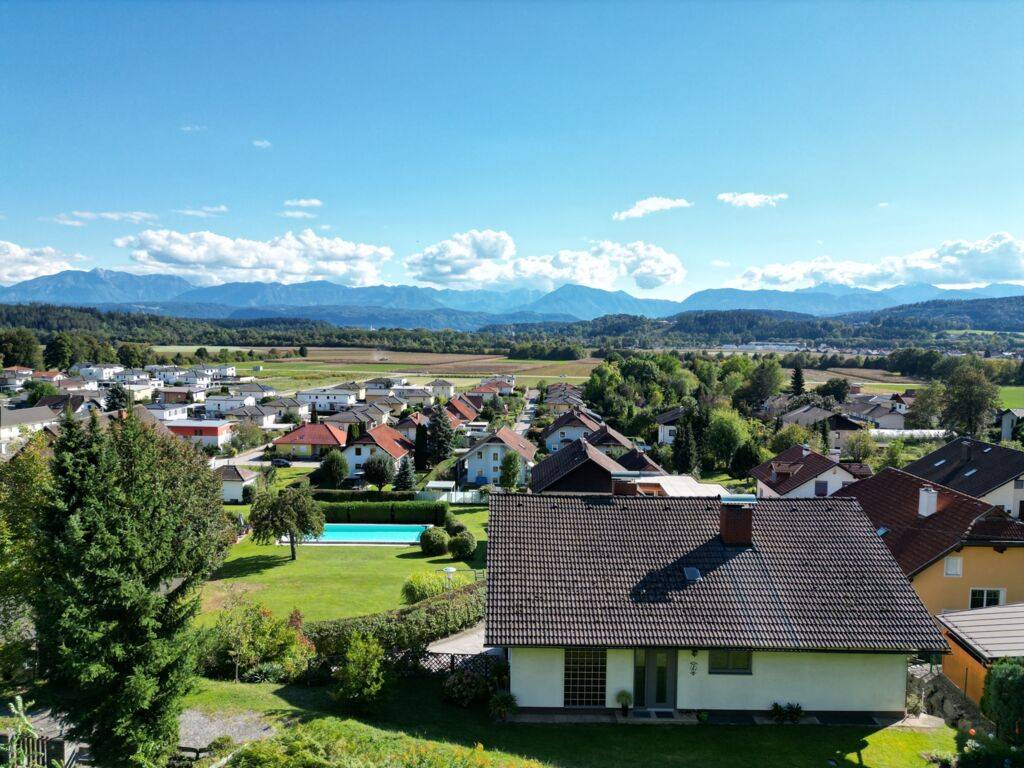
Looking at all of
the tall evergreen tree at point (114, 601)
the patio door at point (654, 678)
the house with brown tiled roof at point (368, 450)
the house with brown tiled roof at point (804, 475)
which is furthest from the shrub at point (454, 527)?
the tall evergreen tree at point (114, 601)

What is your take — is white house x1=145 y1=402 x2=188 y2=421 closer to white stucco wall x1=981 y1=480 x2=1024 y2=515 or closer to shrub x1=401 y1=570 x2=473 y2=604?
shrub x1=401 y1=570 x2=473 y2=604

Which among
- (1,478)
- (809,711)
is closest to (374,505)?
(1,478)

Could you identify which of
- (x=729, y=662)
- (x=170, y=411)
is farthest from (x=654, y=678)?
(x=170, y=411)

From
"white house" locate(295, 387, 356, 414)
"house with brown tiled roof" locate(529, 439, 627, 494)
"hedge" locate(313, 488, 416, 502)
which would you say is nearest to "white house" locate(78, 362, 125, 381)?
"white house" locate(295, 387, 356, 414)

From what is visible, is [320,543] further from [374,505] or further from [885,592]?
[885,592]

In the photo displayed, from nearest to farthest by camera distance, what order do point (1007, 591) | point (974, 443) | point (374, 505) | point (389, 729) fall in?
point (389, 729), point (1007, 591), point (974, 443), point (374, 505)
